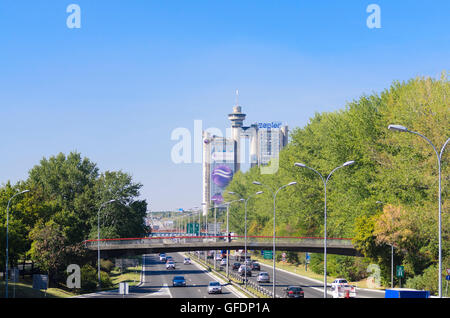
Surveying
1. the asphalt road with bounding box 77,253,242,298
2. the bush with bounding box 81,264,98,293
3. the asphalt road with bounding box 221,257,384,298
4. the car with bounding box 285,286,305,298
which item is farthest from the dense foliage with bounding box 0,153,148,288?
the car with bounding box 285,286,305,298

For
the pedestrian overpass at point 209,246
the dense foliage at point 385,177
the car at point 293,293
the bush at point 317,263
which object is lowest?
the bush at point 317,263

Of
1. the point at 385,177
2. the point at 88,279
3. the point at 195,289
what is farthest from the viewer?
the point at 88,279

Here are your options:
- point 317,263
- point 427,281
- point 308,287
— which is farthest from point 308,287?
point 317,263

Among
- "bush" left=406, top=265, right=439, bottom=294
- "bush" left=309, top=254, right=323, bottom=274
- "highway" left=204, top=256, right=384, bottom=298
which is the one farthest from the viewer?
"bush" left=309, top=254, right=323, bottom=274

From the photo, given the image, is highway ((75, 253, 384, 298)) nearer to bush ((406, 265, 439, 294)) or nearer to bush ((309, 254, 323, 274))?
bush ((309, 254, 323, 274))

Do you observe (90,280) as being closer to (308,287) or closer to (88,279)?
(88,279)

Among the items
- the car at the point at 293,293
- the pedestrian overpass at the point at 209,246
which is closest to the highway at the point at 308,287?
the car at the point at 293,293

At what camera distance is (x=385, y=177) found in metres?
72.9

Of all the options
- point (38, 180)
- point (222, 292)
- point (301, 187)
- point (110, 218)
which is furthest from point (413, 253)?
point (38, 180)

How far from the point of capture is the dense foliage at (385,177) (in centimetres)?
6519

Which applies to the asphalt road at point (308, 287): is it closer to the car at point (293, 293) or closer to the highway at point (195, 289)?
the highway at point (195, 289)

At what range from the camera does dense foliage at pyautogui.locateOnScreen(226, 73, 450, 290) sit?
65.2 meters

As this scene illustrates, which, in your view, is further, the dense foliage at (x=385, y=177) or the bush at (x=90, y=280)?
the bush at (x=90, y=280)
